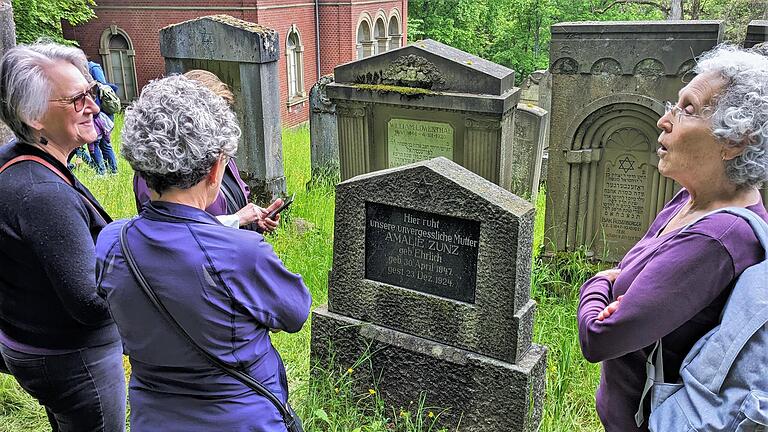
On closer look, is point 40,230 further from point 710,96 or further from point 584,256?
point 584,256

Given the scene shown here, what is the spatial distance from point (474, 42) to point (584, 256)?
2678 centimetres

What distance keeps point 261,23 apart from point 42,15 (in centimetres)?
547

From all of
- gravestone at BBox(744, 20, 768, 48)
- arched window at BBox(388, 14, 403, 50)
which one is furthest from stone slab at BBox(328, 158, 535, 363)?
arched window at BBox(388, 14, 403, 50)

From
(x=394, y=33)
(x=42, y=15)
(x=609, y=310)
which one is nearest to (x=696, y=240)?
(x=609, y=310)

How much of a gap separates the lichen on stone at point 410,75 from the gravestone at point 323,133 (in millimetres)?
2361

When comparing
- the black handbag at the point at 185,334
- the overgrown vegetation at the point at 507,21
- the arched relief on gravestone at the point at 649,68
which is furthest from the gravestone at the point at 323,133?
the overgrown vegetation at the point at 507,21

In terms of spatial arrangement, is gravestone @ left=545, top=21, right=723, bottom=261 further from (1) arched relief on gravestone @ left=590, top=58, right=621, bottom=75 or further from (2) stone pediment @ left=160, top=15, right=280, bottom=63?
(2) stone pediment @ left=160, top=15, right=280, bottom=63

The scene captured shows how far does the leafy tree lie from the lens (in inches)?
629

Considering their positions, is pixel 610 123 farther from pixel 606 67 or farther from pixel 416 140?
pixel 416 140

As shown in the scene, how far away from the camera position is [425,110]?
550cm

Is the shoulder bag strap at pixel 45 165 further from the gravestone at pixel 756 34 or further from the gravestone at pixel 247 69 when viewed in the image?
the gravestone at pixel 247 69

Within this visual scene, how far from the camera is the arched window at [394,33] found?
2414 centimetres

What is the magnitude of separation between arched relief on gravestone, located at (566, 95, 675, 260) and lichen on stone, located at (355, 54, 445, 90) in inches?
48.0

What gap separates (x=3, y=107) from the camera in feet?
7.37
